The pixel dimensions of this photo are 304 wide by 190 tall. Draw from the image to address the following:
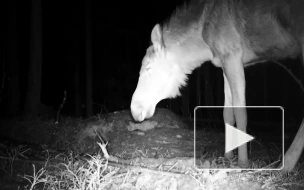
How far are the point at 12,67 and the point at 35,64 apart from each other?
1.74 metres

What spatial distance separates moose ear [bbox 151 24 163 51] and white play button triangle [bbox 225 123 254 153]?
1.73 metres

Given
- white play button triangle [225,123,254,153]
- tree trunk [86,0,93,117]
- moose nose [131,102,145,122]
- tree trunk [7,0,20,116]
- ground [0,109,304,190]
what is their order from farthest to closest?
tree trunk [86,0,93,117], tree trunk [7,0,20,116], moose nose [131,102,145,122], white play button triangle [225,123,254,153], ground [0,109,304,190]

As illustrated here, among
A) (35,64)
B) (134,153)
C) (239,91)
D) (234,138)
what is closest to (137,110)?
(134,153)

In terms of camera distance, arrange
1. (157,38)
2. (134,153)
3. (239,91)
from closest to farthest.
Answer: (239,91) → (134,153) → (157,38)

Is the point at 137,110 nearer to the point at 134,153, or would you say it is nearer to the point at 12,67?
the point at 134,153

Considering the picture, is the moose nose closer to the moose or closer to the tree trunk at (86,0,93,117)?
the moose

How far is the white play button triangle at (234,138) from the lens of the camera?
358 centimetres

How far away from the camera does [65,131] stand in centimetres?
546

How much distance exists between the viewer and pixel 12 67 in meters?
8.91

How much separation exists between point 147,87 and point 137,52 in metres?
9.92

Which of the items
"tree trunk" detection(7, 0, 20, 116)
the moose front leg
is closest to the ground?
the moose front leg

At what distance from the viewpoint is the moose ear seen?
4.24 m

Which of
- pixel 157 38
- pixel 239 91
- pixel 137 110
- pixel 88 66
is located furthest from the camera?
pixel 88 66

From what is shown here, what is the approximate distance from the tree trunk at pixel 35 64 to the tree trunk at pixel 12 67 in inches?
61.6
